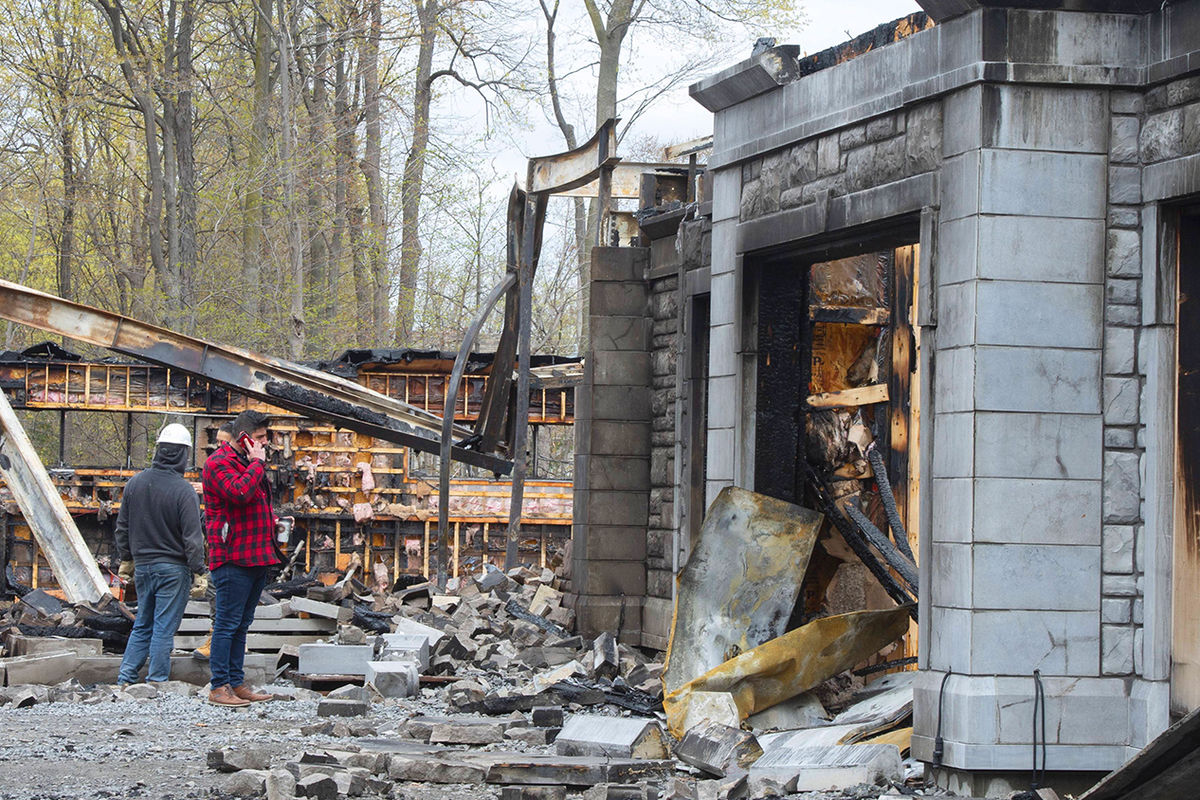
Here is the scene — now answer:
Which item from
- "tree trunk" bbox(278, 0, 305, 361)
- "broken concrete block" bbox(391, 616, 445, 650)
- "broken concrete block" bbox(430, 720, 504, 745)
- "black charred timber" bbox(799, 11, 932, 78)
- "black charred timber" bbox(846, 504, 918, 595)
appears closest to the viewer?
"black charred timber" bbox(799, 11, 932, 78)

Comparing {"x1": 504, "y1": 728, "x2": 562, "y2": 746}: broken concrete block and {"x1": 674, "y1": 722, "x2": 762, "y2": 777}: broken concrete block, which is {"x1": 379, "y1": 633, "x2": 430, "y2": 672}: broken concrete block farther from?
{"x1": 674, "y1": 722, "x2": 762, "y2": 777}: broken concrete block

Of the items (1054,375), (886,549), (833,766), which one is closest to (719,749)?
(833,766)

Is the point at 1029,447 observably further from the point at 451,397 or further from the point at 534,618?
the point at 451,397

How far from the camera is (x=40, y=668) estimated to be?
10.9 m

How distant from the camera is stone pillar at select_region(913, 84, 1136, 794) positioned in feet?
23.1

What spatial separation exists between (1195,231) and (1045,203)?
0.72 m

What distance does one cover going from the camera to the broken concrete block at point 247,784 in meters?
6.85

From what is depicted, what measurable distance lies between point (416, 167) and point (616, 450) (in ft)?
70.6

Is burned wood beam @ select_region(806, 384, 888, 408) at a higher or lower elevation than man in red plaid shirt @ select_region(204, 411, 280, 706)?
higher

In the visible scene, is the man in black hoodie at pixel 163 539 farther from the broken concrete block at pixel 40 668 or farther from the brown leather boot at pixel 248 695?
the brown leather boot at pixel 248 695

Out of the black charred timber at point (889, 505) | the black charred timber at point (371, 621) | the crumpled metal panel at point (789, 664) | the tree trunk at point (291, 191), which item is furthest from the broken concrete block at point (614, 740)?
the tree trunk at point (291, 191)

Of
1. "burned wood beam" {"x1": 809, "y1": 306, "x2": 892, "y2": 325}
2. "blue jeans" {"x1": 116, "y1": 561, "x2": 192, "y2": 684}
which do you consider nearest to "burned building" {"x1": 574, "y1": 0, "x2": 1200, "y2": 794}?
"burned wood beam" {"x1": 809, "y1": 306, "x2": 892, "y2": 325}

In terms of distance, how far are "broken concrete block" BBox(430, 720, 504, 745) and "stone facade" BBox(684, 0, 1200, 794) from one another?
8.17 ft

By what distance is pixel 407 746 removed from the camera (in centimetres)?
811
